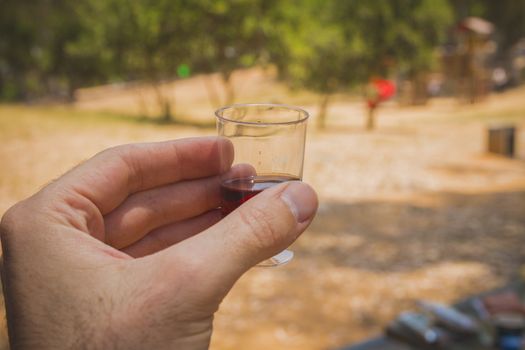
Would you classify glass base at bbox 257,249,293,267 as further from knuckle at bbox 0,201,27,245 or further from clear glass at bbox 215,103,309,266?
knuckle at bbox 0,201,27,245

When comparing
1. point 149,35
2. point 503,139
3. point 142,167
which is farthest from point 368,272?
point 149,35

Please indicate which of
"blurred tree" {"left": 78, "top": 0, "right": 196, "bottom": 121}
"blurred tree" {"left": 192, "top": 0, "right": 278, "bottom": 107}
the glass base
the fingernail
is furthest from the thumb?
"blurred tree" {"left": 192, "top": 0, "right": 278, "bottom": 107}

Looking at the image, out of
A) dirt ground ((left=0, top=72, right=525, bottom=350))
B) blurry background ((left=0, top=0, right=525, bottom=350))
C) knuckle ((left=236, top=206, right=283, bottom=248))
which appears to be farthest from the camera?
blurry background ((left=0, top=0, right=525, bottom=350))

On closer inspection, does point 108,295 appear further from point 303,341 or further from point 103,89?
point 103,89

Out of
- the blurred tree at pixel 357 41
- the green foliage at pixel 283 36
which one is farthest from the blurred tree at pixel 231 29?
the blurred tree at pixel 357 41

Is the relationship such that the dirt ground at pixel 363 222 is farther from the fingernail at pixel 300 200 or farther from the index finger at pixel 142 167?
the fingernail at pixel 300 200

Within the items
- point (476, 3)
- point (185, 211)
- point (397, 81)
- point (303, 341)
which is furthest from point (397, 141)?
point (476, 3)
